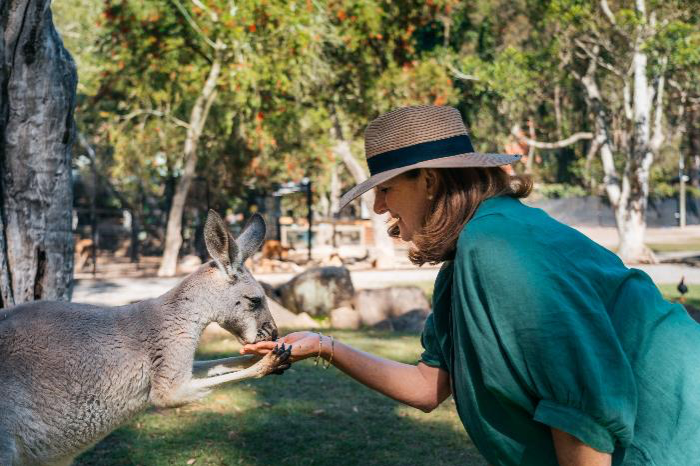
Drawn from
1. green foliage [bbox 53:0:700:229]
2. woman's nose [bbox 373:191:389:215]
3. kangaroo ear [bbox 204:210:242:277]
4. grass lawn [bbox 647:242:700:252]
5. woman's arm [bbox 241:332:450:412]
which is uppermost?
green foliage [bbox 53:0:700:229]

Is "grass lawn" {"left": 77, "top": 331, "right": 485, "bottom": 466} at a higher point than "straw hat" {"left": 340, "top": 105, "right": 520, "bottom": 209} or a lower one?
lower

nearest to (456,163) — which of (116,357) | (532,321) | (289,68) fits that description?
(532,321)

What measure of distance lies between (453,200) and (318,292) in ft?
23.5

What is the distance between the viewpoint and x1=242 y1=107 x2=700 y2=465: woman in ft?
5.39

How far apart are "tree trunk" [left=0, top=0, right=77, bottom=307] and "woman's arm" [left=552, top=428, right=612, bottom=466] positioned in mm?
2421

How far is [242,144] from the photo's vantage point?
18312mm

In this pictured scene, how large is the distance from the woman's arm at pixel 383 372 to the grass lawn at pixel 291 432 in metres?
1.54

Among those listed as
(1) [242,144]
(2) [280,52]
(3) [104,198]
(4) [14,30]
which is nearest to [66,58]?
(4) [14,30]

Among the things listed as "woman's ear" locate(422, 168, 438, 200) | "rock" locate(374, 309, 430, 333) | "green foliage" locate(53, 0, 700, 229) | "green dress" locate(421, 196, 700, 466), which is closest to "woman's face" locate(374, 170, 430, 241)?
"woman's ear" locate(422, 168, 438, 200)

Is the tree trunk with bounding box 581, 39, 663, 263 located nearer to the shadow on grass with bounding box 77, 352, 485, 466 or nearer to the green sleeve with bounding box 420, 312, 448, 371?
the shadow on grass with bounding box 77, 352, 485, 466

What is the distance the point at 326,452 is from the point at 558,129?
26.6m

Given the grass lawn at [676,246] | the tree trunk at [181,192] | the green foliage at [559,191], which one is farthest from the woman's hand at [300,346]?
the green foliage at [559,191]

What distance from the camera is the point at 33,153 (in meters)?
3.46

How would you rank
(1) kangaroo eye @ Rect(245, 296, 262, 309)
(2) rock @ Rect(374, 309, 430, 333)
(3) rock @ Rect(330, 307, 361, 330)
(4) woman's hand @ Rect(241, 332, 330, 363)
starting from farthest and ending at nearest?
1. (3) rock @ Rect(330, 307, 361, 330)
2. (2) rock @ Rect(374, 309, 430, 333)
3. (1) kangaroo eye @ Rect(245, 296, 262, 309)
4. (4) woman's hand @ Rect(241, 332, 330, 363)
